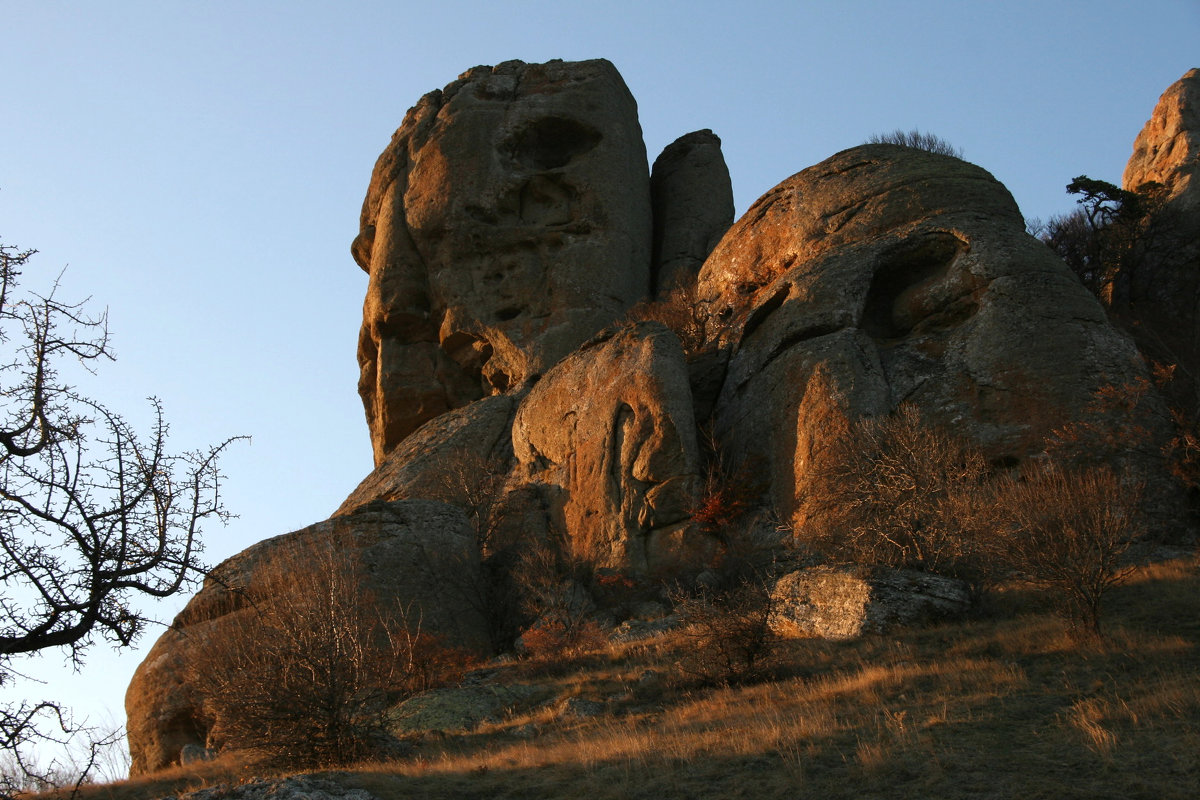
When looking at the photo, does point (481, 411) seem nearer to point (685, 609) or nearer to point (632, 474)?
point (632, 474)

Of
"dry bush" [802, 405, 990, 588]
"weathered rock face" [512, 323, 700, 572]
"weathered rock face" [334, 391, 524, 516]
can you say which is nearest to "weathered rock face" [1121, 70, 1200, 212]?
"dry bush" [802, 405, 990, 588]

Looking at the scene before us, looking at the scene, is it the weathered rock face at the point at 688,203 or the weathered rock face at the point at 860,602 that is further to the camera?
the weathered rock face at the point at 688,203

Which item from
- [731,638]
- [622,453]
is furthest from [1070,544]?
[622,453]

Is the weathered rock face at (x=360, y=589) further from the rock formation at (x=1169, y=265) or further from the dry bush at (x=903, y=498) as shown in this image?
the rock formation at (x=1169, y=265)

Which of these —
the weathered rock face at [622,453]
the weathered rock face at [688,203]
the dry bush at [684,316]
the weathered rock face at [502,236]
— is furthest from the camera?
the weathered rock face at [688,203]

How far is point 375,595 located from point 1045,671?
449 inches

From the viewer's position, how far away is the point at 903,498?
60.1 feet

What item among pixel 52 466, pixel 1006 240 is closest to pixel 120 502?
pixel 52 466

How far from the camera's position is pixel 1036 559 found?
14.6 m

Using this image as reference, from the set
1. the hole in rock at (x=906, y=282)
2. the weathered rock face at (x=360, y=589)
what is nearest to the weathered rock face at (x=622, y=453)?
the weathered rock face at (x=360, y=589)

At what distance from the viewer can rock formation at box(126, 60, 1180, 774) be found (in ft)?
67.6

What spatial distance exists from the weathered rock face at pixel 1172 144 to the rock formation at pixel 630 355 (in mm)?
705

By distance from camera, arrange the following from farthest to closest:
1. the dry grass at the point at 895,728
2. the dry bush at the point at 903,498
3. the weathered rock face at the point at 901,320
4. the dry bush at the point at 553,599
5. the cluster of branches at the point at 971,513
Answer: the weathered rock face at the point at 901,320 → the dry bush at the point at 553,599 → the dry bush at the point at 903,498 → the cluster of branches at the point at 971,513 → the dry grass at the point at 895,728

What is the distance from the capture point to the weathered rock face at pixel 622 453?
858 inches
